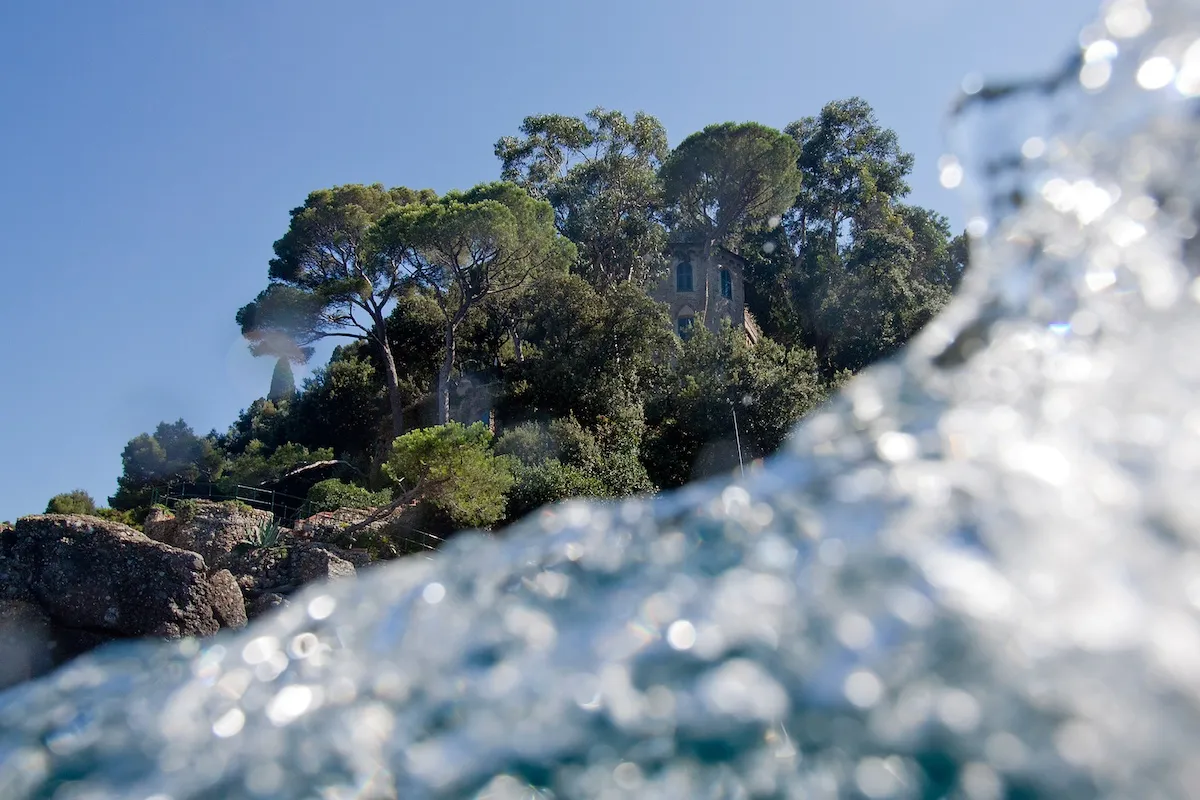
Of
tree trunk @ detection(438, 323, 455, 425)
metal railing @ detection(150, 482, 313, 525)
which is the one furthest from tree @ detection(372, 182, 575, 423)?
metal railing @ detection(150, 482, 313, 525)

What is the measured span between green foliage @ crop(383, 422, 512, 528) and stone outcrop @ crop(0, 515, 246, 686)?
405 centimetres

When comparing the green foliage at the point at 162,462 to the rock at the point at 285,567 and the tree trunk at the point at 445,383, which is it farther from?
the rock at the point at 285,567

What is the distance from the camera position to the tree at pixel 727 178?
26281 mm

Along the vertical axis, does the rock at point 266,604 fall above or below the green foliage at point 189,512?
below

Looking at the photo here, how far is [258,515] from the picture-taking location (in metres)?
13.6

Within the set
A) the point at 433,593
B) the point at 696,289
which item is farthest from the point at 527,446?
the point at 433,593

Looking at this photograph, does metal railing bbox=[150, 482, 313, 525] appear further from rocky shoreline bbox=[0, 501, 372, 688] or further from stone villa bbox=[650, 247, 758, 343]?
stone villa bbox=[650, 247, 758, 343]

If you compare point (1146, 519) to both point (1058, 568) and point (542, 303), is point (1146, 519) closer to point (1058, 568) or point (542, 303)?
point (1058, 568)

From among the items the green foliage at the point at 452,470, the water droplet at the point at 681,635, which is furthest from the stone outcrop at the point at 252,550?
the water droplet at the point at 681,635

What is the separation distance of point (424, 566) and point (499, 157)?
96.6ft

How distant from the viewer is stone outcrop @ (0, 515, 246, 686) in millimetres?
9305

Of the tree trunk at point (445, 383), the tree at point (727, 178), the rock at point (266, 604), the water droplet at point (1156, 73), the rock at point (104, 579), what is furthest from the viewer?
the tree at point (727, 178)

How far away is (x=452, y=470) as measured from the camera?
13.7 meters

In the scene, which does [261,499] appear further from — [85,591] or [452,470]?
[85,591]
